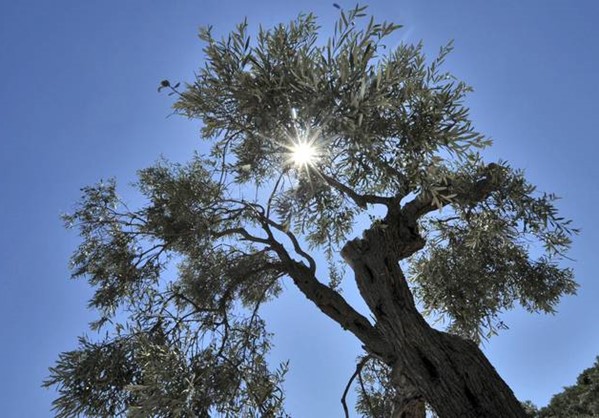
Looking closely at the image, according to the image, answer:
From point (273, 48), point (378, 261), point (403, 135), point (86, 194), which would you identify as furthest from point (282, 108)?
point (86, 194)

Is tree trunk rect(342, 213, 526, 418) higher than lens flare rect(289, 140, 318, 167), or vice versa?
lens flare rect(289, 140, 318, 167)

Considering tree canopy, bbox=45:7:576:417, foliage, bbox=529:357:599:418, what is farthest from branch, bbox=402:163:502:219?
foliage, bbox=529:357:599:418

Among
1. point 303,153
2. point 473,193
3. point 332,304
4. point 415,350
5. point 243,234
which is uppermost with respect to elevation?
point 243,234

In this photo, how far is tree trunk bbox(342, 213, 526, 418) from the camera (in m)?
5.56

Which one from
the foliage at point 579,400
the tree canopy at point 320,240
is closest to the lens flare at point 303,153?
the tree canopy at point 320,240

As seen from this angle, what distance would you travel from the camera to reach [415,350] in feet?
20.2

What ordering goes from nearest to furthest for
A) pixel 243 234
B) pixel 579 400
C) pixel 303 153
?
pixel 303 153 < pixel 243 234 < pixel 579 400

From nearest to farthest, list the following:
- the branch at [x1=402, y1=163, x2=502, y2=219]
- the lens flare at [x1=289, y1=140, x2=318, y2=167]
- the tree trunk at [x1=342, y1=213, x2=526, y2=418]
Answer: the tree trunk at [x1=342, y1=213, x2=526, y2=418] → the lens flare at [x1=289, y1=140, x2=318, y2=167] → the branch at [x1=402, y1=163, x2=502, y2=219]

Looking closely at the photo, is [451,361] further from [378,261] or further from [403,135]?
[403,135]

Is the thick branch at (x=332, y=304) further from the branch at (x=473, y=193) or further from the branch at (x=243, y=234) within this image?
the branch at (x=473, y=193)

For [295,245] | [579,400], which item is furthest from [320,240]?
[579,400]

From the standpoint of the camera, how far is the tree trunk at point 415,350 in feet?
18.2

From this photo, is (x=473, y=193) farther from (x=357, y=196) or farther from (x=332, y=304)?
(x=332, y=304)

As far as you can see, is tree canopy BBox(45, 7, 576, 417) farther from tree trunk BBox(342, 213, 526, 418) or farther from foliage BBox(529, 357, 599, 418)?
foliage BBox(529, 357, 599, 418)
